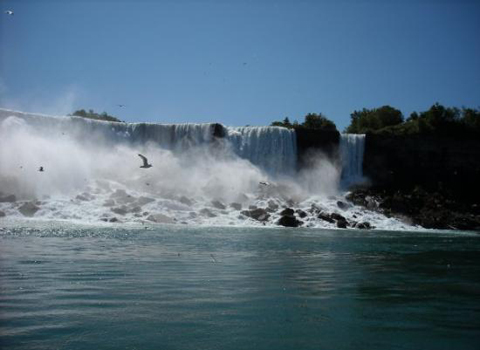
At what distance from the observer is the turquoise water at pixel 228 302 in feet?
17.3

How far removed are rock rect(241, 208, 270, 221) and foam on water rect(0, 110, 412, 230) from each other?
38 centimetres

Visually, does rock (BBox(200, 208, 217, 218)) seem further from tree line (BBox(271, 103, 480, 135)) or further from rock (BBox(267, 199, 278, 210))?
tree line (BBox(271, 103, 480, 135))

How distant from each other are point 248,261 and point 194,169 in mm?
28678

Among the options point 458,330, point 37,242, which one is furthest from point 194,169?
point 458,330

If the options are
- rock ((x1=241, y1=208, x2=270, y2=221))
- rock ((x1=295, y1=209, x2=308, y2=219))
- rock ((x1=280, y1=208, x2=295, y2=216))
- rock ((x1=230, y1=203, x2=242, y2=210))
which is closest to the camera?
rock ((x1=241, y1=208, x2=270, y2=221))

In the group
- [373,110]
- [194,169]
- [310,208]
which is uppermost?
[373,110]

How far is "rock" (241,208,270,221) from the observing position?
32688 millimetres

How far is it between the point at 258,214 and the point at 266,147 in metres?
11.2

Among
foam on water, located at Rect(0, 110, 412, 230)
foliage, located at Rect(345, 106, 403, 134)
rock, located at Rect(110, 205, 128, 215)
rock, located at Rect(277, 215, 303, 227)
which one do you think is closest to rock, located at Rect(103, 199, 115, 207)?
foam on water, located at Rect(0, 110, 412, 230)

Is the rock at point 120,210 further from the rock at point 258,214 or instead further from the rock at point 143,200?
the rock at point 258,214

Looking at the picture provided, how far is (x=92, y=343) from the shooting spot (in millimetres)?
4953

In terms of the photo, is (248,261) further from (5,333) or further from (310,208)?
(310,208)

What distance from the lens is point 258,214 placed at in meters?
33.2

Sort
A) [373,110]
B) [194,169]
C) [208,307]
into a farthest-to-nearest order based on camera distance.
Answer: [373,110], [194,169], [208,307]
